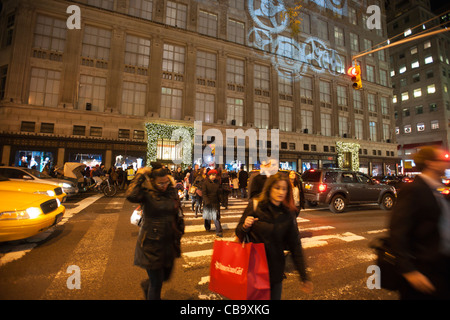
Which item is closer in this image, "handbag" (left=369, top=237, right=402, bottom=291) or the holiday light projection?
"handbag" (left=369, top=237, right=402, bottom=291)

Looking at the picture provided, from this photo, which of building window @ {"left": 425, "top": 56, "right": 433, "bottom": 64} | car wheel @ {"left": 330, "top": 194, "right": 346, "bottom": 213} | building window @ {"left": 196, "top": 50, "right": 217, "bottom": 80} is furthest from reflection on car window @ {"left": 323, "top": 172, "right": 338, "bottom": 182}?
building window @ {"left": 425, "top": 56, "right": 433, "bottom": 64}

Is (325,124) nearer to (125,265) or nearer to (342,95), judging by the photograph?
(342,95)

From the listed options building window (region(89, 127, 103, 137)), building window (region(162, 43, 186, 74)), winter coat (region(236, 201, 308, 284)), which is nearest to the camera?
winter coat (region(236, 201, 308, 284))

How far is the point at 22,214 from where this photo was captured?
449 centimetres

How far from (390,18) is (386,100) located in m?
30.4

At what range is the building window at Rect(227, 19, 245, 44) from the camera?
2867 cm

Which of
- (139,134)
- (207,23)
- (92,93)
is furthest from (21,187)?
(207,23)

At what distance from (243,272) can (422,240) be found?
5.56 feet

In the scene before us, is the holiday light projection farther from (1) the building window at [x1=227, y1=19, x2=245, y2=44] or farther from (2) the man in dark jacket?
(2) the man in dark jacket

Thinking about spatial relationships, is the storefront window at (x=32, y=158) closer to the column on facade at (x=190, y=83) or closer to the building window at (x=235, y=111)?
the column on facade at (x=190, y=83)

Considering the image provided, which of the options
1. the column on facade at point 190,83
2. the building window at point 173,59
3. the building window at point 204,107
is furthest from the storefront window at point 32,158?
the building window at point 204,107

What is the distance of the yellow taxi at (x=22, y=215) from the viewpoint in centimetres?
433

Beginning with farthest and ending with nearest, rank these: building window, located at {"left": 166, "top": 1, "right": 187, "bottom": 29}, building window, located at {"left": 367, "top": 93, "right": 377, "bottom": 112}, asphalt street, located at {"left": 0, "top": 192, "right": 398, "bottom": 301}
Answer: building window, located at {"left": 367, "top": 93, "right": 377, "bottom": 112}
building window, located at {"left": 166, "top": 1, "right": 187, "bottom": 29}
asphalt street, located at {"left": 0, "top": 192, "right": 398, "bottom": 301}

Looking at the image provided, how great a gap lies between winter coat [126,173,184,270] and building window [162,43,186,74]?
1016 inches
